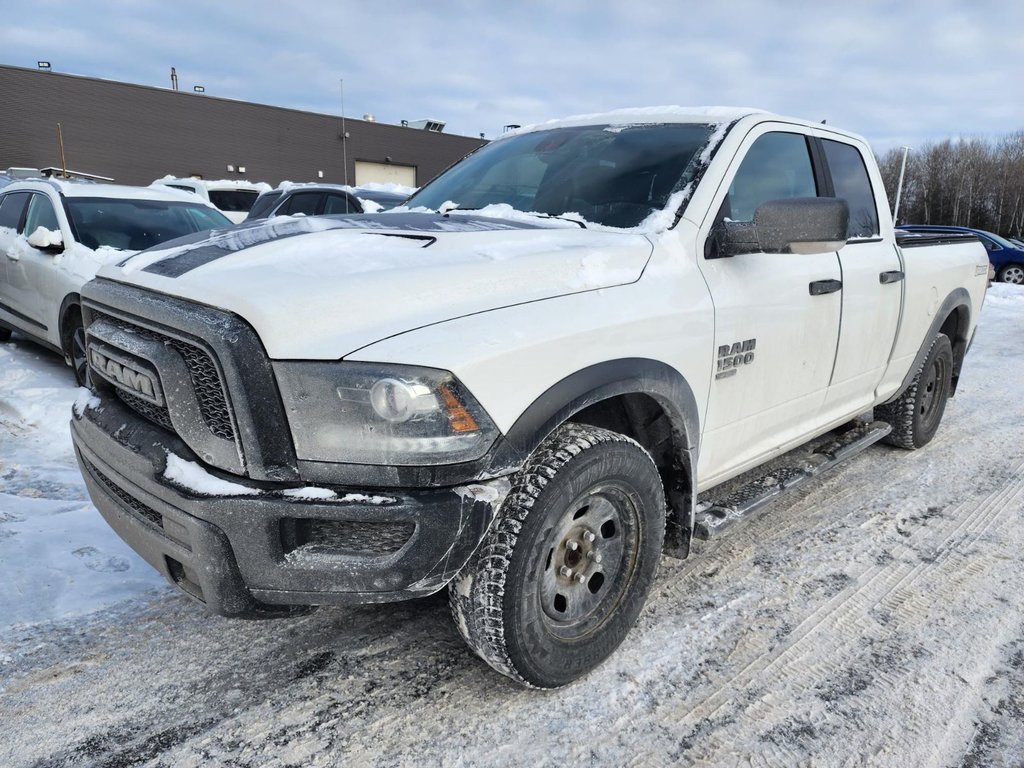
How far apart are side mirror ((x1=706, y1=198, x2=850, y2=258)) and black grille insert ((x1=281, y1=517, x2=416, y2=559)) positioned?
158 cm

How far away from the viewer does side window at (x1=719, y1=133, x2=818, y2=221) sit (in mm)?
2943

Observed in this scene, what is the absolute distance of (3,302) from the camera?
694 cm

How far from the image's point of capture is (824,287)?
321 cm

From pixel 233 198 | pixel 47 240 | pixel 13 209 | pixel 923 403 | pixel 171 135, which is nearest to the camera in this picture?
pixel 923 403

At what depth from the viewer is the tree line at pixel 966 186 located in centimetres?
4484

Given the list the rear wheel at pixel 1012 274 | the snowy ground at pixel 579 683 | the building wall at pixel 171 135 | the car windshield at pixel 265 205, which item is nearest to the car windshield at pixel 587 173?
the snowy ground at pixel 579 683

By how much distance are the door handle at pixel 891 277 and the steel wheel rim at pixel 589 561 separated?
219cm

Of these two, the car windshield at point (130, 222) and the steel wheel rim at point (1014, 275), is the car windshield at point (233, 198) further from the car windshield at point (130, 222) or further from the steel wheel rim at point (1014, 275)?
the steel wheel rim at point (1014, 275)

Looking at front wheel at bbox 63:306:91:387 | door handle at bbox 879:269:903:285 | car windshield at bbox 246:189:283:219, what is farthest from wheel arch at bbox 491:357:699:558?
car windshield at bbox 246:189:283:219

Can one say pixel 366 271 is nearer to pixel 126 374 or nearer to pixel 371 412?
pixel 371 412

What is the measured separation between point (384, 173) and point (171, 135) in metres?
10.2

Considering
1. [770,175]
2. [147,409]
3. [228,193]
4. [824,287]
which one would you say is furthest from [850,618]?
[228,193]

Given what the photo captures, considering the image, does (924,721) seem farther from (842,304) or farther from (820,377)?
(842,304)

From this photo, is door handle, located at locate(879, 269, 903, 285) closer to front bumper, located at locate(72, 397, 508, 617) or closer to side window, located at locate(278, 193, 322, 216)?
front bumper, located at locate(72, 397, 508, 617)
